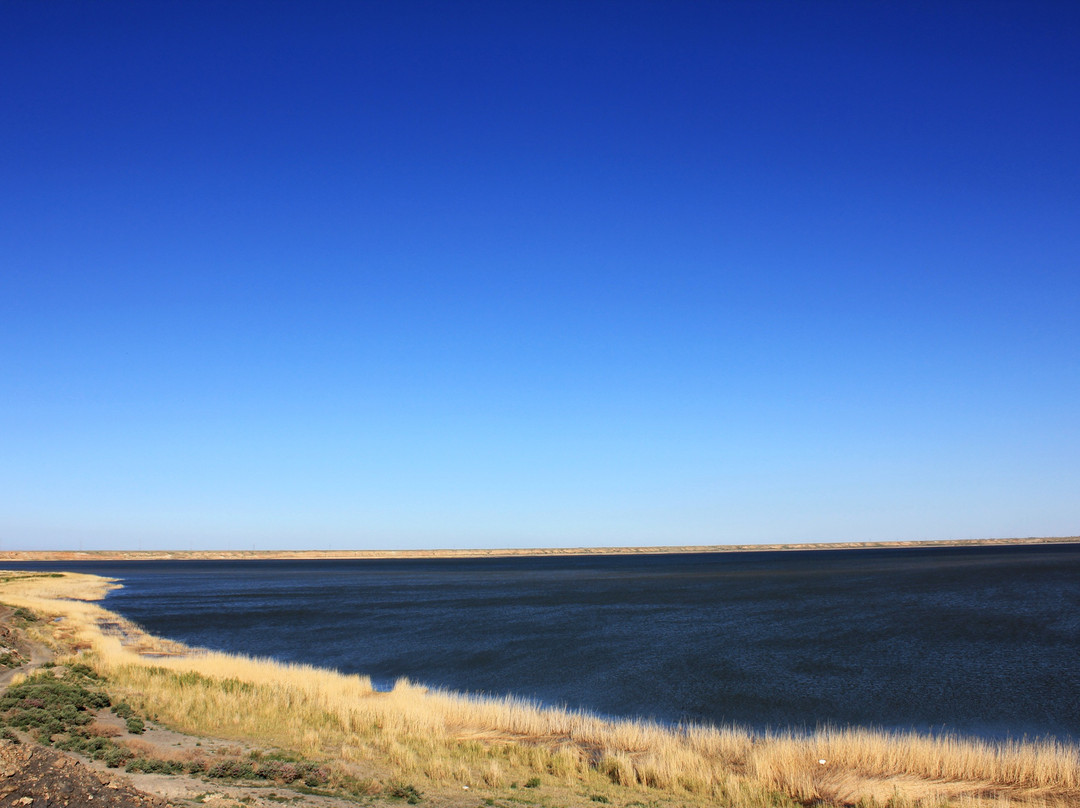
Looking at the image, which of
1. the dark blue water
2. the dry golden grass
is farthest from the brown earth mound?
the dark blue water

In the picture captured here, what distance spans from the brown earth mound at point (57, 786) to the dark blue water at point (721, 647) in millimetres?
14377

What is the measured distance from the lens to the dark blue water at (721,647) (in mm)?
22984

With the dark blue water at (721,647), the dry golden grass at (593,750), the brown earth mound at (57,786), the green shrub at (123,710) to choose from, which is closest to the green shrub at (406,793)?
the dry golden grass at (593,750)

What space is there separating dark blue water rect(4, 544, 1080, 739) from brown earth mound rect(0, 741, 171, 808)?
14.4 metres

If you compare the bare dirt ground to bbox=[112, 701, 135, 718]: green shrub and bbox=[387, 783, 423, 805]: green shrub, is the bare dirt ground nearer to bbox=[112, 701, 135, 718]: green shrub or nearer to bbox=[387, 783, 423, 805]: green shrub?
bbox=[387, 783, 423, 805]: green shrub

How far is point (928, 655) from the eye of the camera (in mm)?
32531

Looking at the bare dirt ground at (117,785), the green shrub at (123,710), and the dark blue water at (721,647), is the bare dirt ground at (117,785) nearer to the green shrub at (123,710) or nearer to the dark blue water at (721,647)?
the green shrub at (123,710)

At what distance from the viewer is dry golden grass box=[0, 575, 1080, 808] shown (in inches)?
530

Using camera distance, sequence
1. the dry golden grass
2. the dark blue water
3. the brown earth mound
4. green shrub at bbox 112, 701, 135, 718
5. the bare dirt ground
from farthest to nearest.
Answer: the dark blue water
green shrub at bbox 112, 701, 135, 718
the dry golden grass
the bare dirt ground
the brown earth mound

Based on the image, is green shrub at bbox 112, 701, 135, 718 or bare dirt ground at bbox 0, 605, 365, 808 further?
green shrub at bbox 112, 701, 135, 718

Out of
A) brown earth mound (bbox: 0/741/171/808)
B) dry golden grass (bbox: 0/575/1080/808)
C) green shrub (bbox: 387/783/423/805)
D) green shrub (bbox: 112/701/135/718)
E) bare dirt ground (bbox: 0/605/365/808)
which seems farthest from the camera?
green shrub (bbox: 112/701/135/718)

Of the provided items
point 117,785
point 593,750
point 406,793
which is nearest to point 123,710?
point 117,785

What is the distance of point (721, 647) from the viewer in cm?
3528

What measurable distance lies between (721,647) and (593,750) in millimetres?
20445
